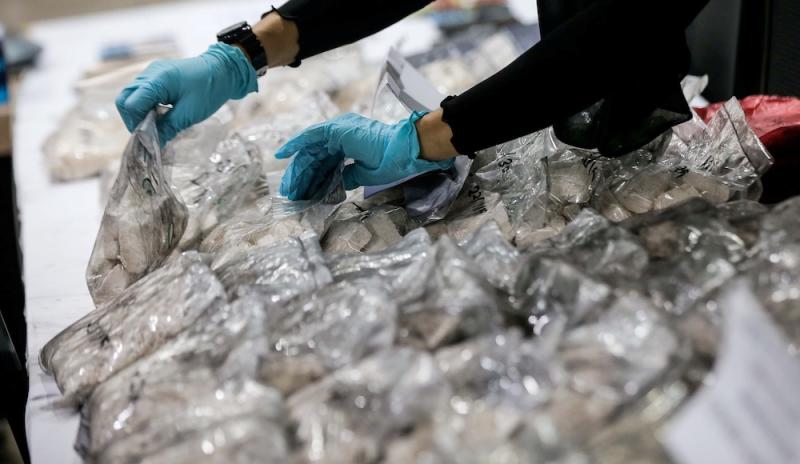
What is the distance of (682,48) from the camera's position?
1591 millimetres

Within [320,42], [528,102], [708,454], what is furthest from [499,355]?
[320,42]

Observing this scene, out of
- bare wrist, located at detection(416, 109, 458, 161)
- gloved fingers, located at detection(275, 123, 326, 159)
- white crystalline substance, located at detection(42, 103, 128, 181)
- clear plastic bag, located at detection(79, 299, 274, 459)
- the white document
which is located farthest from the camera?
white crystalline substance, located at detection(42, 103, 128, 181)

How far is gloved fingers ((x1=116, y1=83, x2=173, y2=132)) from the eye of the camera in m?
1.77

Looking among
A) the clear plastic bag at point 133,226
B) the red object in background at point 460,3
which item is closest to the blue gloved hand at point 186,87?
the clear plastic bag at point 133,226

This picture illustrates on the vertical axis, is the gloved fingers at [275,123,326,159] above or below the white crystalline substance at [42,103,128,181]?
above

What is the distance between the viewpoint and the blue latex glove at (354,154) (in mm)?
1637

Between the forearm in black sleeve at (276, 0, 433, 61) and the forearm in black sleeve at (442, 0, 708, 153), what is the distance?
52cm

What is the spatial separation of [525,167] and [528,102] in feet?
0.93

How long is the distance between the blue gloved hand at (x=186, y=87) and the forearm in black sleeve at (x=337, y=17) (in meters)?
0.16

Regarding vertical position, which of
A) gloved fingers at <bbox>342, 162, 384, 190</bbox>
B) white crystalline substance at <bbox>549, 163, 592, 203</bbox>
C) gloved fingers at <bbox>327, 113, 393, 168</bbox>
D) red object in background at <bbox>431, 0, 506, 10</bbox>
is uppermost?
gloved fingers at <bbox>327, 113, 393, 168</bbox>

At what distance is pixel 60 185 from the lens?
2393 millimetres

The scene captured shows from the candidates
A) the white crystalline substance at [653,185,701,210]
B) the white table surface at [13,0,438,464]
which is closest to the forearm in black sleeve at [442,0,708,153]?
the white crystalline substance at [653,185,701,210]

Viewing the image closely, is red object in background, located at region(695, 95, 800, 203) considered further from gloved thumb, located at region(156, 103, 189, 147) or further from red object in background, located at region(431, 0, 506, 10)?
red object in background, located at region(431, 0, 506, 10)

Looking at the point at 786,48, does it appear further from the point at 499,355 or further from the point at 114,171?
the point at 114,171
